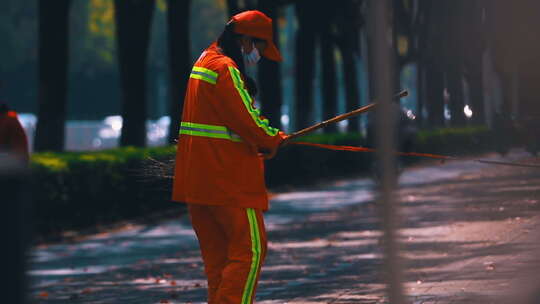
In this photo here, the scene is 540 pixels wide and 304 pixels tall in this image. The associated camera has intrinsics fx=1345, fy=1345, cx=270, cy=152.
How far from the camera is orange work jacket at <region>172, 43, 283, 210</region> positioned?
630 cm

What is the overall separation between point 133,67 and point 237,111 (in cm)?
1614

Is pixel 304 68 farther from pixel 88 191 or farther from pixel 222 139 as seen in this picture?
pixel 222 139

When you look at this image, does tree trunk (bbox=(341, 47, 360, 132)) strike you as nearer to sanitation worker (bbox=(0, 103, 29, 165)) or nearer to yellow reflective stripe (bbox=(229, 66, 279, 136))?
sanitation worker (bbox=(0, 103, 29, 165))

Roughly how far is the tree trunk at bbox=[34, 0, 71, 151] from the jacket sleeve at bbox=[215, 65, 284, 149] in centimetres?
1423

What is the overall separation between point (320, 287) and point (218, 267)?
11.8 ft

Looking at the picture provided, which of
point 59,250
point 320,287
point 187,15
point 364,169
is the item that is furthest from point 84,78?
point 320,287

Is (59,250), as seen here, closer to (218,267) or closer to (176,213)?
(176,213)

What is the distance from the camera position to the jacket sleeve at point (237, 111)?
6273mm

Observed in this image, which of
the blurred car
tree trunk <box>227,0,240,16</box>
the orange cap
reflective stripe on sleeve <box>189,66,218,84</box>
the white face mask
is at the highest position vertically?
tree trunk <box>227,0,240,16</box>

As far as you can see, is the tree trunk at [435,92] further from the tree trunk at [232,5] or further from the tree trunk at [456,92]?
the tree trunk at [232,5]

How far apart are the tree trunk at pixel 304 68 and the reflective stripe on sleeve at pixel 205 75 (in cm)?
2461

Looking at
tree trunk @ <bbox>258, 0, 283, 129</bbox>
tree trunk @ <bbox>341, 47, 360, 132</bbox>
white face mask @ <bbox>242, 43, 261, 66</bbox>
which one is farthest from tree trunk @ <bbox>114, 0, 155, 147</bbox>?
white face mask @ <bbox>242, 43, 261, 66</bbox>

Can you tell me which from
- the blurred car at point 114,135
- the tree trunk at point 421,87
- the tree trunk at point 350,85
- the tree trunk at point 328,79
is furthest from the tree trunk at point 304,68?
the blurred car at point 114,135

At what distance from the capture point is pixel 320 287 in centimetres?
1005
